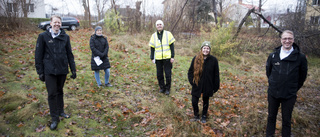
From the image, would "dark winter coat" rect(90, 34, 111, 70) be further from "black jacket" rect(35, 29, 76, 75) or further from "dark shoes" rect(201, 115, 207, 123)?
"dark shoes" rect(201, 115, 207, 123)

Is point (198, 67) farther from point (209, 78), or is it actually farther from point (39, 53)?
point (39, 53)

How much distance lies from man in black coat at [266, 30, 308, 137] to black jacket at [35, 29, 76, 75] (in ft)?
12.4

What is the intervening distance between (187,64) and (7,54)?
754 centimetres

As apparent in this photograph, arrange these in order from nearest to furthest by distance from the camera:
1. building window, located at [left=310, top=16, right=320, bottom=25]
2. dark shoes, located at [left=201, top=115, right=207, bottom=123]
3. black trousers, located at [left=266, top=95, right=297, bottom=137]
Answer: black trousers, located at [left=266, top=95, right=297, bottom=137] → dark shoes, located at [left=201, top=115, right=207, bottom=123] → building window, located at [left=310, top=16, right=320, bottom=25]

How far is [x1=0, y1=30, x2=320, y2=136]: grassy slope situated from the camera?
11.9 feet

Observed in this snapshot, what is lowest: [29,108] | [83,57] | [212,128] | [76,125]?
[212,128]

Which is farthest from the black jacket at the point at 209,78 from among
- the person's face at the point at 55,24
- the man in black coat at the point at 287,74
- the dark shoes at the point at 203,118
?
the person's face at the point at 55,24

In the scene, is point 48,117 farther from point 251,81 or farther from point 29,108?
point 251,81

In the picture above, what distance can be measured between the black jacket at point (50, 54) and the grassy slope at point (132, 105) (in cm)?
109

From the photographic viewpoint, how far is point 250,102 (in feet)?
17.0

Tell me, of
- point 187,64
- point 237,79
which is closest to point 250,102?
point 237,79

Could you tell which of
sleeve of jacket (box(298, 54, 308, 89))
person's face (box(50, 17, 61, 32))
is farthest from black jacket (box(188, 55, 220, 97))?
person's face (box(50, 17, 61, 32))

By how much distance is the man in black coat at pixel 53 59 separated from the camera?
318cm

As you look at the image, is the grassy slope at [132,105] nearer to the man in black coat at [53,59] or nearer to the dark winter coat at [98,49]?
the man in black coat at [53,59]
